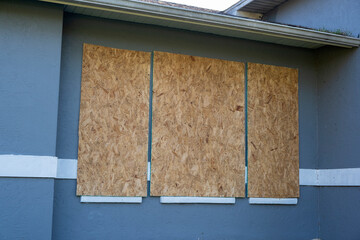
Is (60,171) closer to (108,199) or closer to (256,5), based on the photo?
(108,199)

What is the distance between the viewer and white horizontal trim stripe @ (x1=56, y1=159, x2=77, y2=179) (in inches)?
311

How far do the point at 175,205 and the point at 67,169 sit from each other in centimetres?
190

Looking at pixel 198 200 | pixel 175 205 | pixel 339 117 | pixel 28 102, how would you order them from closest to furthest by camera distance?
pixel 28 102, pixel 175 205, pixel 198 200, pixel 339 117

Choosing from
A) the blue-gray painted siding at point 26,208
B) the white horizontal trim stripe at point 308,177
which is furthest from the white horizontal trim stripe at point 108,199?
the white horizontal trim stripe at point 308,177

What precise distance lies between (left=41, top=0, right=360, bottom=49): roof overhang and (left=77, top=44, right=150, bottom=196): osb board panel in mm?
639

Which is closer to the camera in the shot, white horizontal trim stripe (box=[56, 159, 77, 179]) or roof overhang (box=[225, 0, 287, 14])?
white horizontal trim stripe (box=[56, 159, 77, 179])

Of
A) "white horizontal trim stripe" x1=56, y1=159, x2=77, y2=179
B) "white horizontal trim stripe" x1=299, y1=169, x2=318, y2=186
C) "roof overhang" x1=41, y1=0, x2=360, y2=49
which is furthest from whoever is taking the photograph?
"white horizontal trim stripe" x1=299, y1=169, x2=318, y2=186

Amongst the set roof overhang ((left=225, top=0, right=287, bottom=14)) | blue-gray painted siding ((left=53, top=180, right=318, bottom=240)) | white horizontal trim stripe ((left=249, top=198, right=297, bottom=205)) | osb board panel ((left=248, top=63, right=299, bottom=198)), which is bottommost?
blue-gray painted siding ((left=53, top=180, right=318, bottom=240))

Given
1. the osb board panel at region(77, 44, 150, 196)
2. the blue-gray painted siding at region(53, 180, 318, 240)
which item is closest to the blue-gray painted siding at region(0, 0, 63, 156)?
the osb board panel at region(77, 44, 150, 196)

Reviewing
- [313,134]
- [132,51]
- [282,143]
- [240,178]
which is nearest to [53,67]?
[132,51]

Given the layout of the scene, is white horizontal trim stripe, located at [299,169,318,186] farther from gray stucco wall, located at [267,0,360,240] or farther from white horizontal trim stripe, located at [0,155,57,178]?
white horizontal trim stripe, located at [0,155,57,178]

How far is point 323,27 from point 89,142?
17.3 feet

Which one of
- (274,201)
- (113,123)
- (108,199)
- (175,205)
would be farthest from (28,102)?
(274,201)

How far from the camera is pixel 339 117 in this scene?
9555mm
